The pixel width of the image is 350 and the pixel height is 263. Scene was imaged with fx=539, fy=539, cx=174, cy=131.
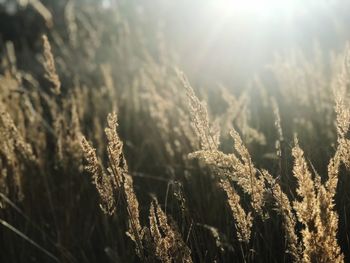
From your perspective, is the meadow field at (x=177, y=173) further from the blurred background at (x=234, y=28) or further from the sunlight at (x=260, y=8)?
the sunlight at (x=260, y=8)

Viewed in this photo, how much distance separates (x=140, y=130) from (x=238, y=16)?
194 inches

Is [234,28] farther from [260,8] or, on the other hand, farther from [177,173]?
[177,173]

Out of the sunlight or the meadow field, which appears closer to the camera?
the meadow field

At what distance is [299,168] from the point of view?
1.00 m

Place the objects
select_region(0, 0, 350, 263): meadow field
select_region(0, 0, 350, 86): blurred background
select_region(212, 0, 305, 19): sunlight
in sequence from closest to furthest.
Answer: select_region(0, 0, 350, 263): meadow field, select_region(0, 0, 350, 86): blurred background, select_region(212, 0, 305, 19): sunlight

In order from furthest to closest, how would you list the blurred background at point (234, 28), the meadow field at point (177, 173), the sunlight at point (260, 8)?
the sunlight at point (260, 8) < the blurred background at point (234, 28) < the meadow field at point (177, 173)

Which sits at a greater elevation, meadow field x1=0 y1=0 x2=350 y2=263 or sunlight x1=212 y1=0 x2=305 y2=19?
sunlight x1=212 y1=0 x2=305 y2=19

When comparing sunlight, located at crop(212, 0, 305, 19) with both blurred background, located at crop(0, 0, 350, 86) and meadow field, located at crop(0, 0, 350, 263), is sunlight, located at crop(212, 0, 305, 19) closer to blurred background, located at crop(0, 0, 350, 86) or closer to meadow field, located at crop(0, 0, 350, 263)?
blurred background, located at crop(0, 0, 350, 86)

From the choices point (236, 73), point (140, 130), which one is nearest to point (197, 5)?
point (236, 73)

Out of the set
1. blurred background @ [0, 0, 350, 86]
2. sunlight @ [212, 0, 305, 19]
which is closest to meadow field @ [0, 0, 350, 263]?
blurred background @ [0, 0, 350, 86]

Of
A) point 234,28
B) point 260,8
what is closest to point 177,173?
point 260,8

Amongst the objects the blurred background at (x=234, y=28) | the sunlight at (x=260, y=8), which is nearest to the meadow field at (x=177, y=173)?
the blurred background at (x=234, y=28)

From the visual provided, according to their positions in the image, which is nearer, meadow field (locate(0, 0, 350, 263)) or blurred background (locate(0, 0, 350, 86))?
meadow field (locate(0, 0, 350, 263))

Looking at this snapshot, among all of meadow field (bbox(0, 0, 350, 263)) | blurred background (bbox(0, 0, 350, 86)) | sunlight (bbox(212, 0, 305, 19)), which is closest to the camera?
meadow field (bbox(0, 0, 350, 263))
